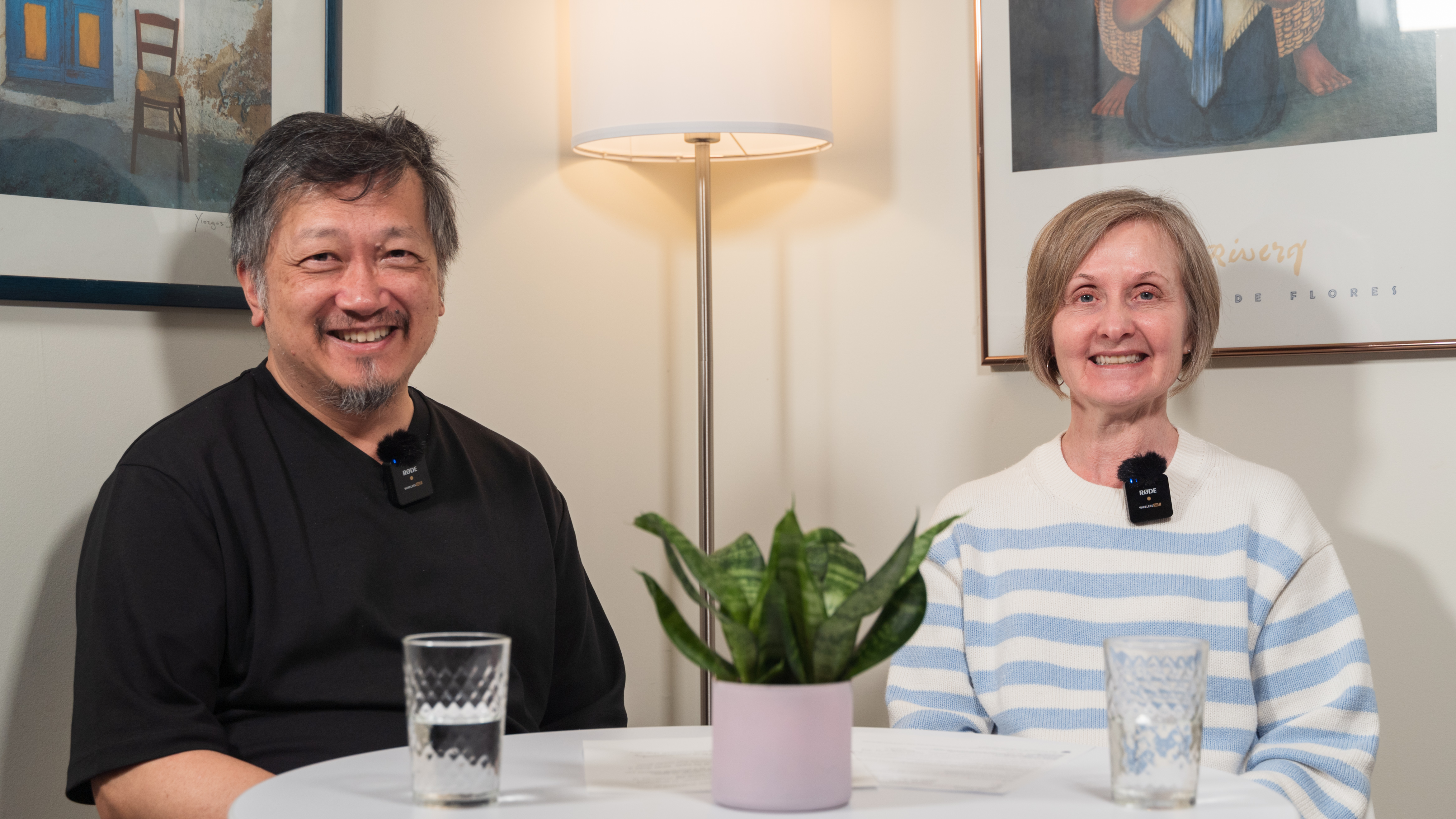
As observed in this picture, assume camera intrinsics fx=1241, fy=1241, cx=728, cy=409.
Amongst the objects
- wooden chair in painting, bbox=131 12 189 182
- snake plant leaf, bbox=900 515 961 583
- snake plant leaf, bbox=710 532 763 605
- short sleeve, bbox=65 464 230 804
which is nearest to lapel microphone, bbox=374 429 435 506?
short sleeve, bbox=65 464 230 804

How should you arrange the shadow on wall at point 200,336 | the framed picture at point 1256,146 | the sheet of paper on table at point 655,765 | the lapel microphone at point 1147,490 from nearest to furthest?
the sheet of paper on table at point 655,765
the lapel microphone at point 1147,490
the shadow on wall at point 200,336
the framed picture at point 1256,146

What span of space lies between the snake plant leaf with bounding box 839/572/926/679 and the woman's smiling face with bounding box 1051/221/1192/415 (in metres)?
0.88

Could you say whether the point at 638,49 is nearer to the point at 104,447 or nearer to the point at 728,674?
the point at 104,447

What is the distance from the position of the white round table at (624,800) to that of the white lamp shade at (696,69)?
4.35 ft

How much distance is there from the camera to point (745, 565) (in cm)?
95

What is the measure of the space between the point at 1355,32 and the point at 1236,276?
0.44 meters

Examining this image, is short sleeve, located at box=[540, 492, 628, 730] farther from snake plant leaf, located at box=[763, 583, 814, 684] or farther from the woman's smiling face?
snake plant leaf, located at box=[763, 583, 814, 684]

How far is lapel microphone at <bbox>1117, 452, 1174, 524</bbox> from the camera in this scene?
5.33 ft

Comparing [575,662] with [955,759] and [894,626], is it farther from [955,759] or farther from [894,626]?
[894,626]

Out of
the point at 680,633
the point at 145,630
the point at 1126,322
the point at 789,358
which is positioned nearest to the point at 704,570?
the point at 680,633

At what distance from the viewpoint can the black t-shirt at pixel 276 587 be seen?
133 centimetres

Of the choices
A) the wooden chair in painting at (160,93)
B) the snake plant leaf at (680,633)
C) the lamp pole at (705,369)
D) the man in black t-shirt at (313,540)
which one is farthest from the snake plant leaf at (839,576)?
the lamp pole at (705,369)

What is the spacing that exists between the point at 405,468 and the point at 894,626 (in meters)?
0.88
